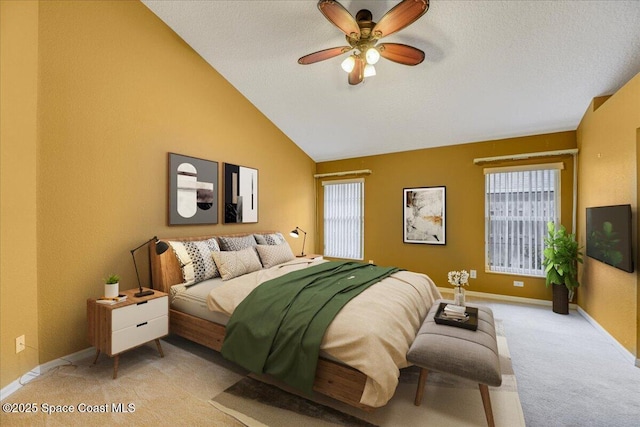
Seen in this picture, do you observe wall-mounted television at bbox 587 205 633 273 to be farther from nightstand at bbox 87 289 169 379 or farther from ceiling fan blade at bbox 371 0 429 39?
nightstand at bbox 87 289 169 379

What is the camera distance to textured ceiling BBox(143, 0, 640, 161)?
2.48 metres

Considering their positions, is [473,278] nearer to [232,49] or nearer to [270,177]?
[270,177]

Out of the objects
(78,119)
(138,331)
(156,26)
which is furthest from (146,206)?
(156,26)

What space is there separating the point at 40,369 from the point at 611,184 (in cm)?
566

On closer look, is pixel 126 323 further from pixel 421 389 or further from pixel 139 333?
pixel 421 389

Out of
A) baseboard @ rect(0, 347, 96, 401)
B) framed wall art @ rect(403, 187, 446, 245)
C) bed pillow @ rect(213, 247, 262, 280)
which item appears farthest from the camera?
framed wall art @ rect(403, 187, 446, 245)

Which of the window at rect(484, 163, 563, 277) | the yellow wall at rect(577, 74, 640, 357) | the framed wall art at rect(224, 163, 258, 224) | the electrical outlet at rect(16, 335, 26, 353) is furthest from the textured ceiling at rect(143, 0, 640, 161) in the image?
the electrical outlet at rect(16, 335, 26, 353)

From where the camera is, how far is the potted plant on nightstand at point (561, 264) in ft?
11.7

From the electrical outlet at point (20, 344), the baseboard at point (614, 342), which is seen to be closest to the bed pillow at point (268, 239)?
the electrical outlet at point (20, 344)

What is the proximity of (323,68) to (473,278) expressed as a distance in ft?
12.7

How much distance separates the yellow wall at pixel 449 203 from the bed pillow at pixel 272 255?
2.16 m

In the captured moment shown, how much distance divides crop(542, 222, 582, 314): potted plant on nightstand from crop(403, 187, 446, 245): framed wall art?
1394 millimetres

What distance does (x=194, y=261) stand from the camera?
300cm

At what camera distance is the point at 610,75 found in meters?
2.90
